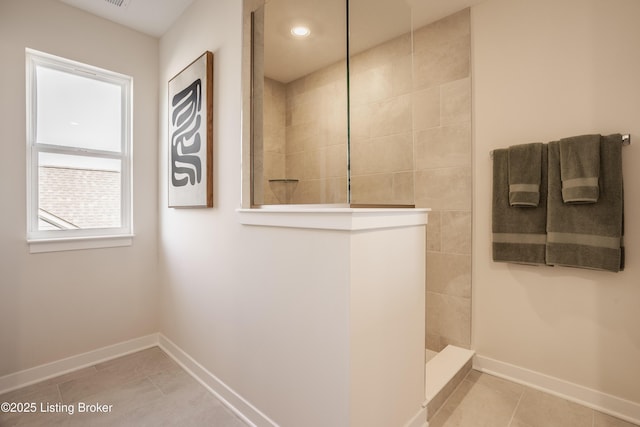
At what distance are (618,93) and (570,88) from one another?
0.21m

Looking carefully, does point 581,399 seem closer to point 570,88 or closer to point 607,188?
point 607,188

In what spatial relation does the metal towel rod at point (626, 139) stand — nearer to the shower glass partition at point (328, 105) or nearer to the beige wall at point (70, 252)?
the shower glass partition at point (328, 105)

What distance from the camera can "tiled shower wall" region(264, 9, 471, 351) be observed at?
1467 millimetres

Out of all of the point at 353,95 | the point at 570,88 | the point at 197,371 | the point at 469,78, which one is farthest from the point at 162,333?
the point at 570,88

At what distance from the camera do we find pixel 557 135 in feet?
5.88

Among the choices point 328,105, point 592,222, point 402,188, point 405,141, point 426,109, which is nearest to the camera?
point 328,105

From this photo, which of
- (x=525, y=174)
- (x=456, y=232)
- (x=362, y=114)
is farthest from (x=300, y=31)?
(x=456, y=232)

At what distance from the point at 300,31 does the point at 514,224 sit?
1696mm

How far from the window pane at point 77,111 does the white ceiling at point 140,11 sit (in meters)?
0.47

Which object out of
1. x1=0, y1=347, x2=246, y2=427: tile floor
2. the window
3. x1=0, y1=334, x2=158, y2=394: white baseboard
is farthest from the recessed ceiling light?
x1=0, y1=334, x2=158, y2=394: white baseboard

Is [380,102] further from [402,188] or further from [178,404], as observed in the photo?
[178,404]

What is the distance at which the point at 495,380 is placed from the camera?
6.43 ft

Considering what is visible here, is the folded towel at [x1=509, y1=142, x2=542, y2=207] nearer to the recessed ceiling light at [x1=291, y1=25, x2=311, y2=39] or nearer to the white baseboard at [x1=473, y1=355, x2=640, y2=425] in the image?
the white baseboard at [x1=473, y1=355, x2=640, y2=425]

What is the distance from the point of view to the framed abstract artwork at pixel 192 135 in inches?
74.2
